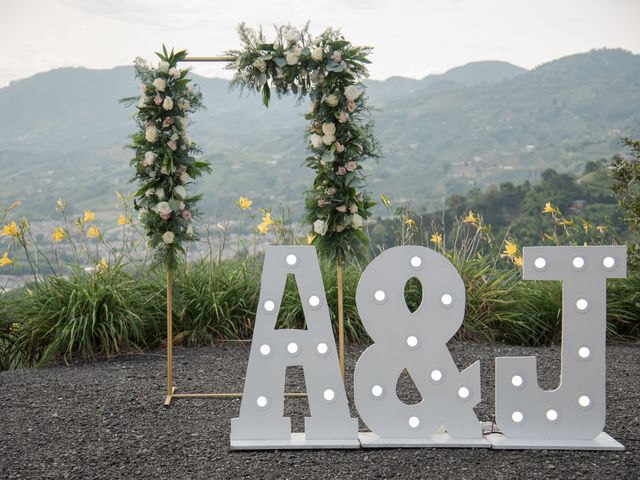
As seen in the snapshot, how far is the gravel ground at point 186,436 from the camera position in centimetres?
329

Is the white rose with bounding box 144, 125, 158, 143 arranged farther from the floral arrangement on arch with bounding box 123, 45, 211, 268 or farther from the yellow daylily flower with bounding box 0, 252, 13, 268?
the yellow daylily flower with bounding box 0, 252, 13, 268

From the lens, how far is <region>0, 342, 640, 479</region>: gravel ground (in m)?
3.29

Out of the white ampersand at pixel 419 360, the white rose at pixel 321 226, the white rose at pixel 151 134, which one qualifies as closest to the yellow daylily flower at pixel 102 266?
the white rose at pixel 151 134

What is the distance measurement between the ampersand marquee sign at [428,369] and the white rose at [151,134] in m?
1.40

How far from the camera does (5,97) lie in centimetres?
3600

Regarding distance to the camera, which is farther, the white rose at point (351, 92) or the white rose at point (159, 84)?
the white rose at point (159, 84)

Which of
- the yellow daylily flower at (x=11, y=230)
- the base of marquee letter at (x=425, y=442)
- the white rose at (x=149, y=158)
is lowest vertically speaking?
the base of marquee letter at (x=425, y=442)

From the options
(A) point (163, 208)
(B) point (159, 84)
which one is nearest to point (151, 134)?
(B) point (159, 84)

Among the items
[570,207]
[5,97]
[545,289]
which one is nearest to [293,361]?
[545,289]

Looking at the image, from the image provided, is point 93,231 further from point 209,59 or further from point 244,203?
point 209,59

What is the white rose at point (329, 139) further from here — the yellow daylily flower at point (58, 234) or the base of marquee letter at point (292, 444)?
the yellow daylily flower at point (58, 234)

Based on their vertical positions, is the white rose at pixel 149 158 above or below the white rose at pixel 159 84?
below

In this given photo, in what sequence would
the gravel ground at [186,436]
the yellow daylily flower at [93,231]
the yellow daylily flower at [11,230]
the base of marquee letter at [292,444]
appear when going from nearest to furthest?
the gravel ground at [186,436], the base of marquee letter at [292,444], the yellow daylily flower at [11,230], the yellow daylily flower at [93,231]

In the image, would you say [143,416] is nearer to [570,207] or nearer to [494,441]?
[494,441]
